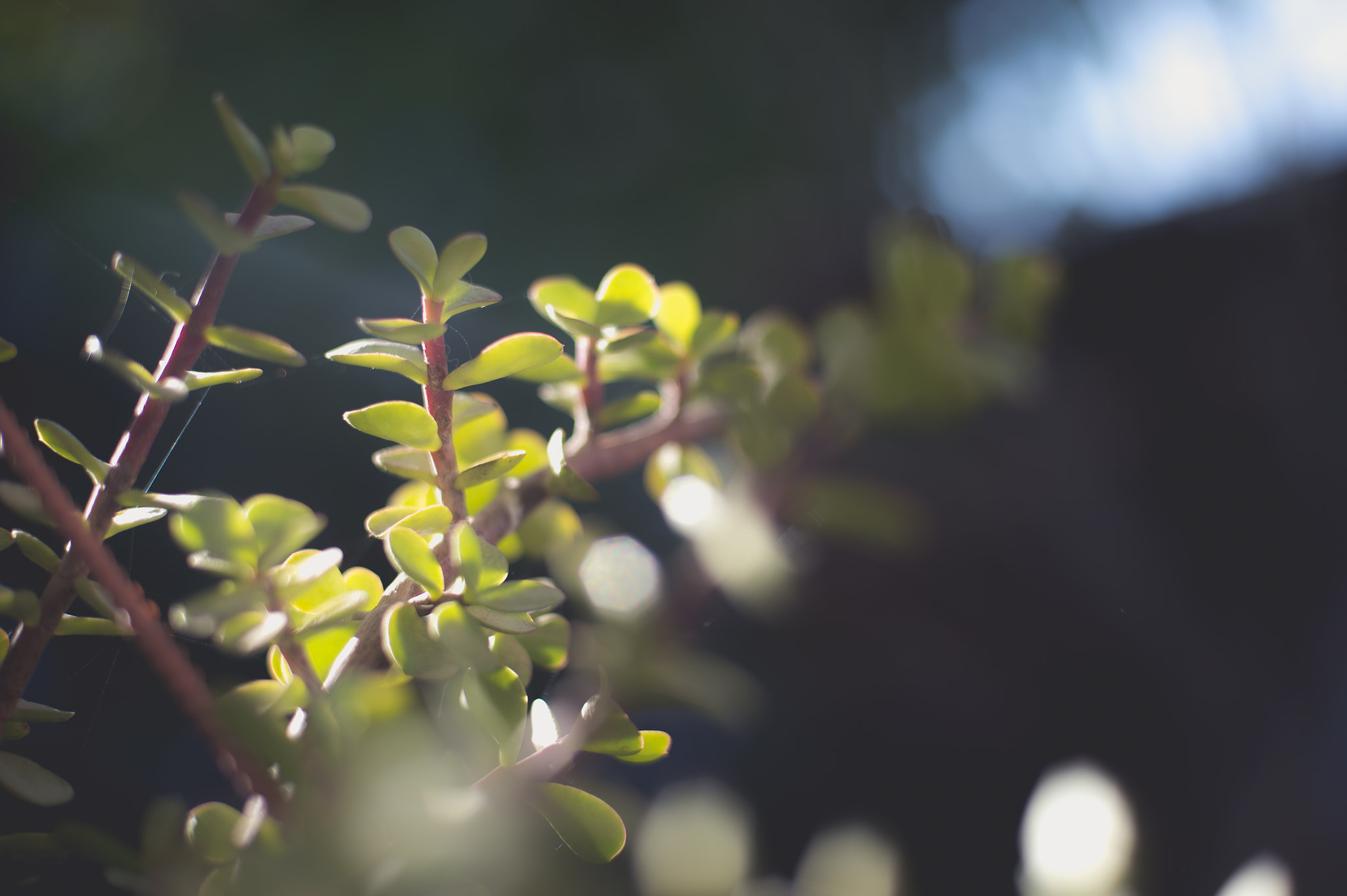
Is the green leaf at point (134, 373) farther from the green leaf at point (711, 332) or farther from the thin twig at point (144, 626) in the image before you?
the green leaf at point (711, 332)

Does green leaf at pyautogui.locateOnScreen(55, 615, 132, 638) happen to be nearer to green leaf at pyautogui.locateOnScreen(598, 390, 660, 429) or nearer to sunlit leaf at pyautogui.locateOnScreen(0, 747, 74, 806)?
sunlit leaf at pyautogui.locateOnScreen(0, 747, 74, 806)

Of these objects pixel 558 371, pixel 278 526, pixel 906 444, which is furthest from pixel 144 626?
pixel 906 444

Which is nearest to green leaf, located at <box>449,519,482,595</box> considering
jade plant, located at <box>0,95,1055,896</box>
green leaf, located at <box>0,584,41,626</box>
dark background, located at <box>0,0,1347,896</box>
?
jade plant, located at <box>0,95,1055,896</box>

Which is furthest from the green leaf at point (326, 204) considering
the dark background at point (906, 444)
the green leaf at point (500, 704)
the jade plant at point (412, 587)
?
the dark background at point (906, 444)

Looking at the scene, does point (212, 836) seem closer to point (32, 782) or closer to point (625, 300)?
point (32, 782)

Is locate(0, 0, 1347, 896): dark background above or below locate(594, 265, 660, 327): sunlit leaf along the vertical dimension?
above

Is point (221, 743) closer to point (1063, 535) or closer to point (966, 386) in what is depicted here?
point (966, 386)

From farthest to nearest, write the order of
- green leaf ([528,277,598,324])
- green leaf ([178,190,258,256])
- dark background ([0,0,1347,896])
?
1. dark background ([0,0,1347,896])
2. green leaf ([528,277,598,324])
3. green leaf ([178,190,258,256])

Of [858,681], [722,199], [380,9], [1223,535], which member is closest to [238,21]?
[380,9]
